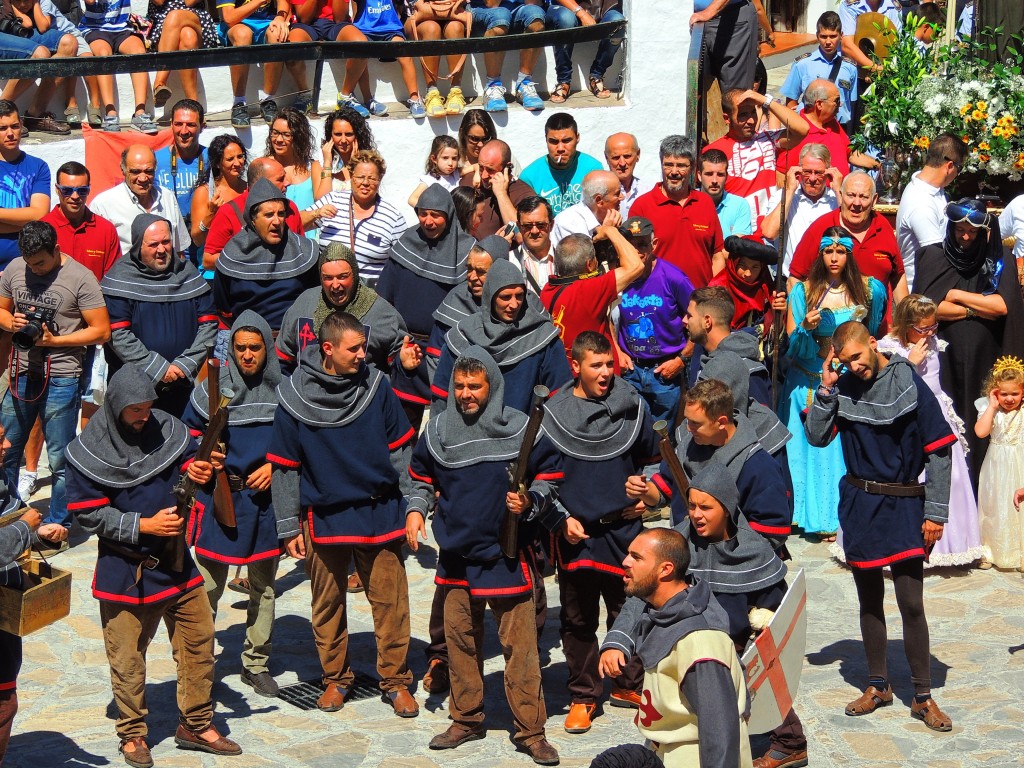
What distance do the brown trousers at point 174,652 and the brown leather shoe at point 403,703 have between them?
94 centimetres

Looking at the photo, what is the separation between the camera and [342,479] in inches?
309

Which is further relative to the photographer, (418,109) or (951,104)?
(418,109)

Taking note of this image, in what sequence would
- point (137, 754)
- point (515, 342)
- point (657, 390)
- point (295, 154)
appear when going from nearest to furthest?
1. point (137, 754)
2. point (515, 342)
3. point (657, 390)
4. point (295, 154)

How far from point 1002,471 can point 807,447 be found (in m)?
1.23

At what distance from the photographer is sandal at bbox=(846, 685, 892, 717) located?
7.89m

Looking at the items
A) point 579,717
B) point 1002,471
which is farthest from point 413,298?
point 1002,471

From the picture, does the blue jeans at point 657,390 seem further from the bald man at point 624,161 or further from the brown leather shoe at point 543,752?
the brown leather shoe at point 543,752

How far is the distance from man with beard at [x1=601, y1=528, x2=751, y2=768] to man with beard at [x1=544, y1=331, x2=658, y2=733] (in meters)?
1.73

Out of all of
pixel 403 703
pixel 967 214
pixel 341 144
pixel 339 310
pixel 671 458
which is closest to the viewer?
pixel 671 458

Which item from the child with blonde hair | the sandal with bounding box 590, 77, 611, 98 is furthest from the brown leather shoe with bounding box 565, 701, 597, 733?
the sandal with bounding box 590, 77, 611, 98

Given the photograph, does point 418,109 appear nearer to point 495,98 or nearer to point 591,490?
point 495,98

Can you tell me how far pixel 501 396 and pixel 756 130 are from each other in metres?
5.12

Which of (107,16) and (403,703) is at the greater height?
(107,16)

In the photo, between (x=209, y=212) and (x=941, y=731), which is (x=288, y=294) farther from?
(x=941, y=731)
